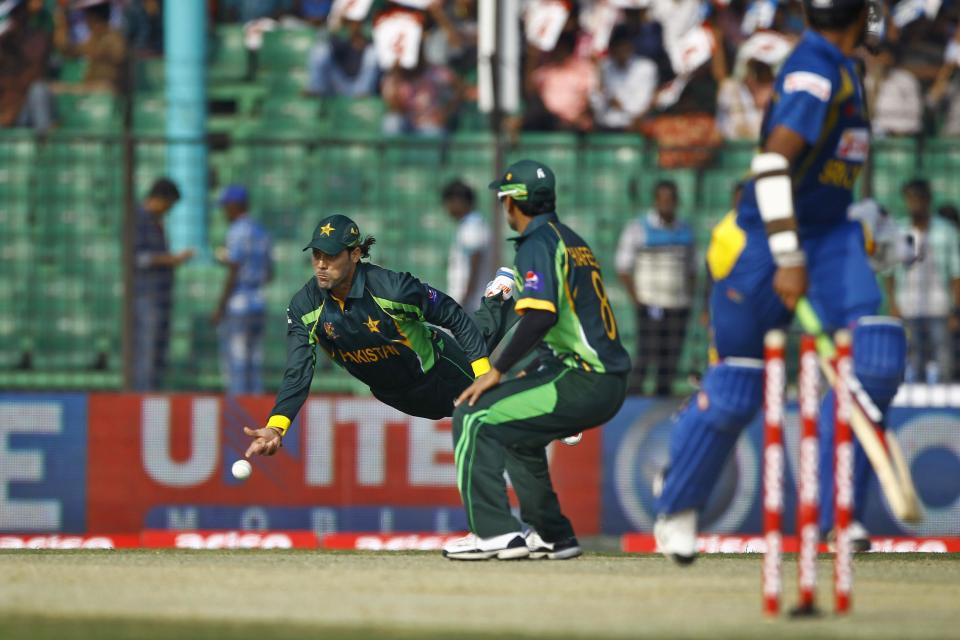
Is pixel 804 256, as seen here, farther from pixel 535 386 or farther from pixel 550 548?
pixel 550 548

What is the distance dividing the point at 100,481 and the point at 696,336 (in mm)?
4732

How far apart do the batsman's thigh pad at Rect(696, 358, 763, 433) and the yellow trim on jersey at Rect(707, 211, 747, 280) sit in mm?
377

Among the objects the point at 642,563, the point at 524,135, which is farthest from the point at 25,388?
the point at 642,563

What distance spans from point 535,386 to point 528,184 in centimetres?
102

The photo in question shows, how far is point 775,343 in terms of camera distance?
614 cm

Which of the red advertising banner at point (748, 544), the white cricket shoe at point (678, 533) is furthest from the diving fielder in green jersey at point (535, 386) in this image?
the red advertising banner at point (748, 544)

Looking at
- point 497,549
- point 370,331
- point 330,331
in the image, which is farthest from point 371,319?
point 497,549

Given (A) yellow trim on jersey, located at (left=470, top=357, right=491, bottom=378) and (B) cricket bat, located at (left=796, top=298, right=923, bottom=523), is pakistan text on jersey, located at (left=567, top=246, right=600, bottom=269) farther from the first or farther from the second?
(B) cricket bat, located at (left=796, top=298, right=923, bottom=523)

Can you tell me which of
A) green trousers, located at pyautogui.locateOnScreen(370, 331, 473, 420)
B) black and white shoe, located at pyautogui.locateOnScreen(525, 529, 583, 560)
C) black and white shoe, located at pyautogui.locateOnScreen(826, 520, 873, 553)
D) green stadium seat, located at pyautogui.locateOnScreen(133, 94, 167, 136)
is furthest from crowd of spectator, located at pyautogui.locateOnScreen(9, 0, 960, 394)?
black and white shoe, located at pyautogui.locateOnScreen(826, 520, 873, 553)

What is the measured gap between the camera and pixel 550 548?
893 cm

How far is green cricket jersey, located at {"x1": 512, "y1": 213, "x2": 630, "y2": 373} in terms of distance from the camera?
27.9 feet

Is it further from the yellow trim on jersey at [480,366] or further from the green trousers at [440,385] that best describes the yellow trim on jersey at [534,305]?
the green trousers at [440,385]

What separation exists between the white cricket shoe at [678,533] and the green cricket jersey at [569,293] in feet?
4.72

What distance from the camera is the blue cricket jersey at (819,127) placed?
6988mm
